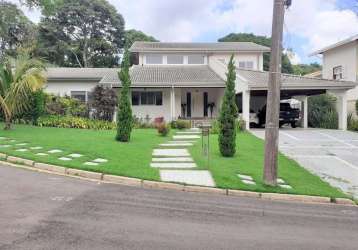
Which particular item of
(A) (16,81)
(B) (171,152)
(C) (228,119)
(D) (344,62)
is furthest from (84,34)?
(C) (228,119)

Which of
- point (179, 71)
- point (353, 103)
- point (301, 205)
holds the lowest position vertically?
point (301, 205)

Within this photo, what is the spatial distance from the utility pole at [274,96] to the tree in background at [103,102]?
1731 cm

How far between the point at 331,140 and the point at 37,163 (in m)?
14.4

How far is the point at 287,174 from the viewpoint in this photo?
42.8 ft

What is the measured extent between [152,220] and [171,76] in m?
25.2

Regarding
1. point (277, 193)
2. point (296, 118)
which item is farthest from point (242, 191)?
point (296, 118)

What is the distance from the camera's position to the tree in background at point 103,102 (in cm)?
2728

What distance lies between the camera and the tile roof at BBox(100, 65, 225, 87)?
2961 cm

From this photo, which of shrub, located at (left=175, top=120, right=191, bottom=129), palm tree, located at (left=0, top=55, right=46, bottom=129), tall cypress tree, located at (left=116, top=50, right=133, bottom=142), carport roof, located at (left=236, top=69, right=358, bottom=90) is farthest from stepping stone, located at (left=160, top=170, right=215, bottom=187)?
shrub, located at (left=175, top=120, right=191, bottom=129)

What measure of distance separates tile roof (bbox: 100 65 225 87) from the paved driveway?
23.3 feet

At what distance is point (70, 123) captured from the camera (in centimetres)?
2525

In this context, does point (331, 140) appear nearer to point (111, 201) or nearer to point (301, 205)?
point (301, 205)

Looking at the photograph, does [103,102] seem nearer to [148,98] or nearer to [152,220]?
[148,98]

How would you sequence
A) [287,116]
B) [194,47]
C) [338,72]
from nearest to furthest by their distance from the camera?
1. [287,116]
2. [338,72]
3. [194,47]
